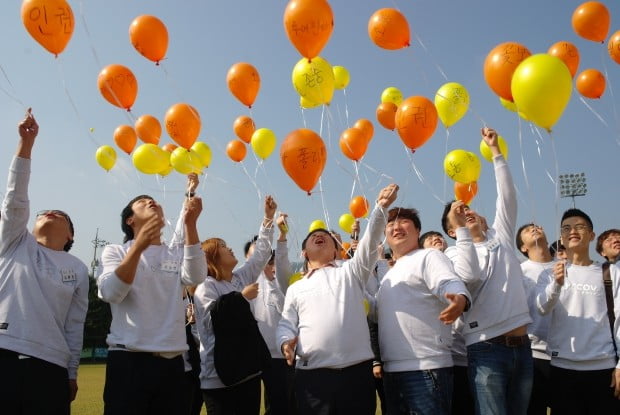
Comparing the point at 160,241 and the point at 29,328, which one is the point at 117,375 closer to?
the point at 29,328

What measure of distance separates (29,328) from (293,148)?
2318 millimetres

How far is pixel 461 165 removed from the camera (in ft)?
17.2

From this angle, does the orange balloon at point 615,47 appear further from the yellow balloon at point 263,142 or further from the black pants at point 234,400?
the black pants at point 234,400

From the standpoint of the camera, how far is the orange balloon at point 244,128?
7215mm

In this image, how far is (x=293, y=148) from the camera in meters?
4.27

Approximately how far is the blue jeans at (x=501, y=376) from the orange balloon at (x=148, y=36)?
4.12 meters

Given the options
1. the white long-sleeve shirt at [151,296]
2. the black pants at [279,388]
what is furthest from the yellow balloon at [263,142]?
the white long-sleeve shirt at [151,296]

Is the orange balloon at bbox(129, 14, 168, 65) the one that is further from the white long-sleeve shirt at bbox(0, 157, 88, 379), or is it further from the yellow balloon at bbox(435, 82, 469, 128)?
the yellow balloon at bbox(435, 82, 469, 128)

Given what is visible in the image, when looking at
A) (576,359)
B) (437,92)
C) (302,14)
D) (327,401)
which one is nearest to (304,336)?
(327,401)

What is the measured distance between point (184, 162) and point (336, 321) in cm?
347

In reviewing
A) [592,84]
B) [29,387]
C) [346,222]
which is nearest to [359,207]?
[346,222]

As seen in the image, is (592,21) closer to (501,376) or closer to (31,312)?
(501,376)

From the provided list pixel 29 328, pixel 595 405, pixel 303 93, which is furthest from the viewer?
pixel 303 93

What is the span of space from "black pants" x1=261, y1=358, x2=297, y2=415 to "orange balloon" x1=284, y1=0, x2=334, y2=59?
2890mm
